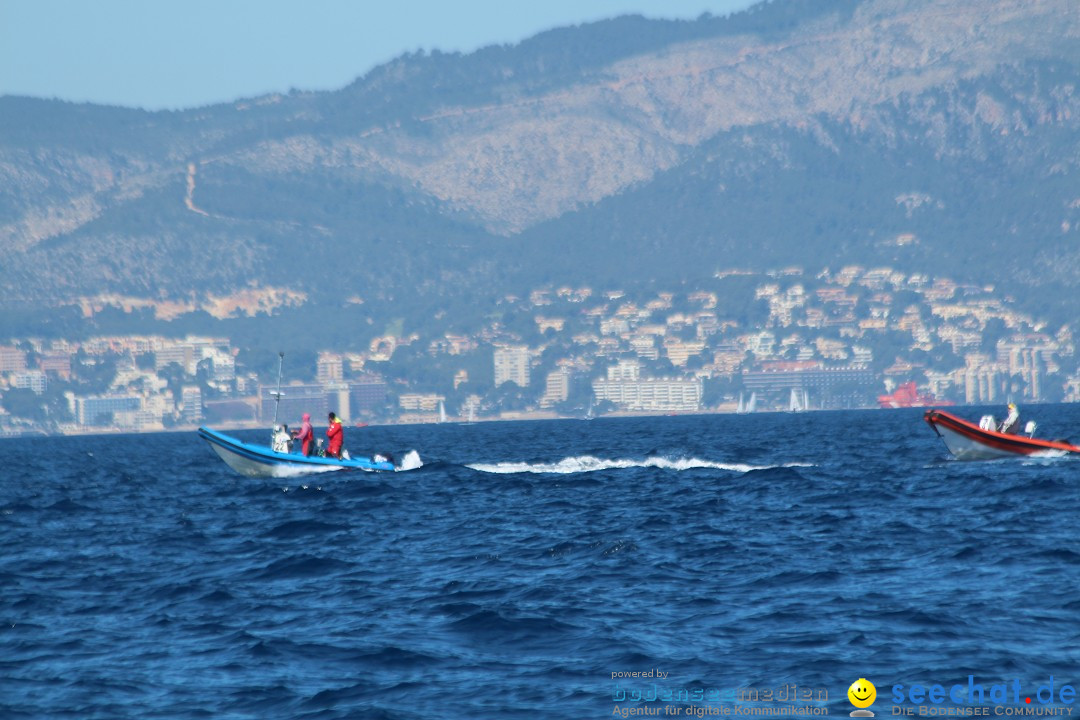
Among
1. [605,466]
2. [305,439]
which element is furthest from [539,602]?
[605,466]

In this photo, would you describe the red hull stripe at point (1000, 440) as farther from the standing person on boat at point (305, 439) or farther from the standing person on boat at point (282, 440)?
the standing person on boat at point (282, 440)

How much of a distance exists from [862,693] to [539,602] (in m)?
7.43

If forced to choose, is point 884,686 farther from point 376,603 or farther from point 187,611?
point 187,611

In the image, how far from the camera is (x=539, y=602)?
2602 centimetres

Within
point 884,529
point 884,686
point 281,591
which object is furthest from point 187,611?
point 884,529

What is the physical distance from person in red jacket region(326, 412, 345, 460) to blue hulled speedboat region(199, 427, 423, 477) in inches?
12.4

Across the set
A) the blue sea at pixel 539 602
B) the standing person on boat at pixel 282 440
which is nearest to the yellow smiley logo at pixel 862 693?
the blue sea at pixel 539 602

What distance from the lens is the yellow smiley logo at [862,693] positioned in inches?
760

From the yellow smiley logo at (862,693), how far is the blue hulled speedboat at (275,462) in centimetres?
3554

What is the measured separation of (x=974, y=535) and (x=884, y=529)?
233cm

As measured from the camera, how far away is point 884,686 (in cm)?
1995

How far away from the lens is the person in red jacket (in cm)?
5388

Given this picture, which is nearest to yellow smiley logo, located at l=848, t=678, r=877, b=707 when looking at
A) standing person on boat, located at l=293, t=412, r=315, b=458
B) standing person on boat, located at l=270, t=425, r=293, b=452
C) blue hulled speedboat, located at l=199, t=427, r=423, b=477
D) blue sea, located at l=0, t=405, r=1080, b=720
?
blue sea, located at l=0, t=405, r=1080, b=720

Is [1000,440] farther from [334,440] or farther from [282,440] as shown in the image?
[282,440]
